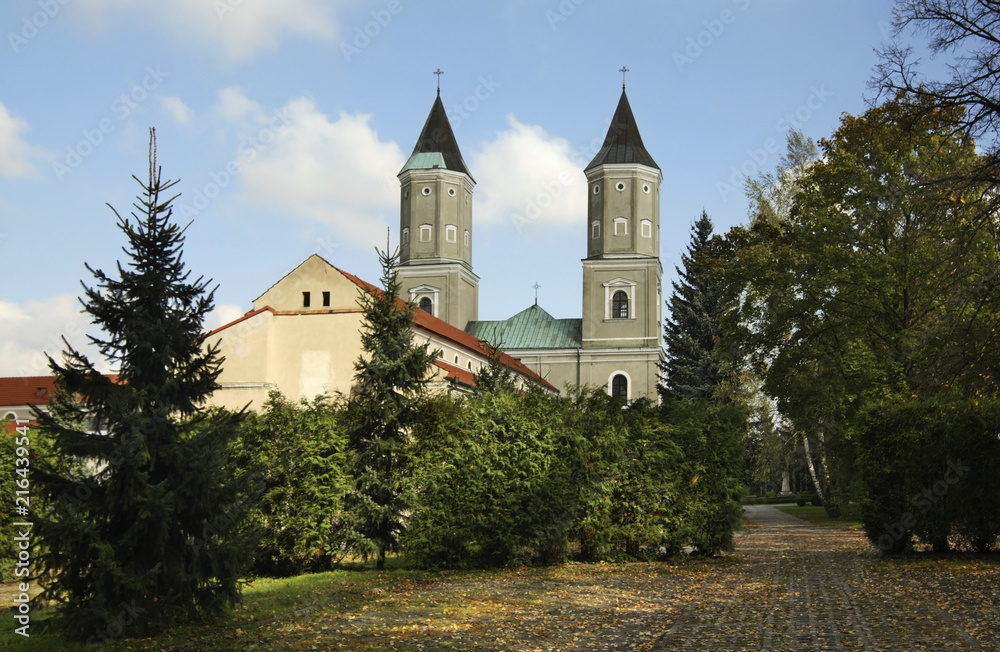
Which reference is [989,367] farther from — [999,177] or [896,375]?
[896,375]

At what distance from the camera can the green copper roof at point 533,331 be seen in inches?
2731

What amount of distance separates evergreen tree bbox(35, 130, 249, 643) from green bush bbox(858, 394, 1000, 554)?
13.4m

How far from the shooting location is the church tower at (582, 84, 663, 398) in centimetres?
6506

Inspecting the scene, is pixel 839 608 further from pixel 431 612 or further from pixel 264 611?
pixel 264 611

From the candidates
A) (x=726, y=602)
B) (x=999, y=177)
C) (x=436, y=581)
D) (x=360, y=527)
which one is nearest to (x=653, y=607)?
(x=726, y=602)

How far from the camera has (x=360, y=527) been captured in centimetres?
1848

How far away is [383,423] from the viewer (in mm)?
19203

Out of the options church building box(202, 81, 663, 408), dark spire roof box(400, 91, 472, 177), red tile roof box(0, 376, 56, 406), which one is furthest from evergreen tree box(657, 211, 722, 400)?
red tile roof box(0, 376, 56, 406)

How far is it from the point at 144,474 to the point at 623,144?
5964 cm

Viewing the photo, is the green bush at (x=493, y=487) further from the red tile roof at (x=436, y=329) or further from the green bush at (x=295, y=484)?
the red tile roof at (x=436, y=329)

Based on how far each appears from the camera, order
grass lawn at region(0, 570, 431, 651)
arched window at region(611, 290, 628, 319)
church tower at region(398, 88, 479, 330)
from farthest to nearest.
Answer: church tower at region(398, 88, 479, 330) < arched window at region(611, 290, 628, 319) < grass lawn at region(0, 570, 431, 651)

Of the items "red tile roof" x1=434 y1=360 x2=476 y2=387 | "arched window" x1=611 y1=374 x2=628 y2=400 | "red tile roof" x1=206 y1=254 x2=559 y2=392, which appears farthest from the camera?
"arched window" x1=611 y1=374 x2=628 y2=400

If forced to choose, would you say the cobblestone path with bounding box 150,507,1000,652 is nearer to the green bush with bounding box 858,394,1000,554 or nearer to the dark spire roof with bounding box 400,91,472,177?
the green bush with bounding box 858,394,1000,554

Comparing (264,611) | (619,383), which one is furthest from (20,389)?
(264,611)
